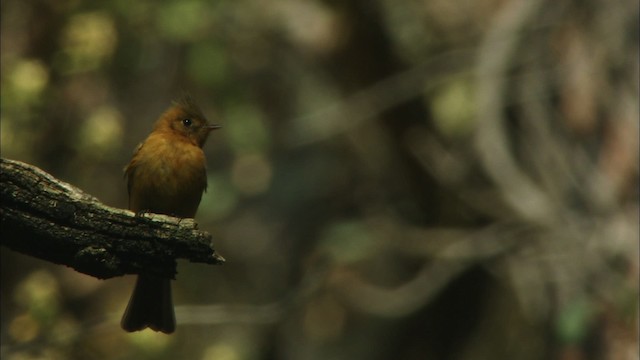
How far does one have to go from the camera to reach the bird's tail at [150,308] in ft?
14.1

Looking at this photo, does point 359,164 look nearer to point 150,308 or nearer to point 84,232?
point 150,308

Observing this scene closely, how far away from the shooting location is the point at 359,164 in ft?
23.9

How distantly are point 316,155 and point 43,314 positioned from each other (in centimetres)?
324

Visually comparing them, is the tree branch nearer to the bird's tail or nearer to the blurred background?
the bird's tail

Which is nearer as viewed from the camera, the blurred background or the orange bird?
the orange bird

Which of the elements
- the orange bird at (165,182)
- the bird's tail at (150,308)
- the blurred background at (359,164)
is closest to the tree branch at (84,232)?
the orange bird at (165,182)

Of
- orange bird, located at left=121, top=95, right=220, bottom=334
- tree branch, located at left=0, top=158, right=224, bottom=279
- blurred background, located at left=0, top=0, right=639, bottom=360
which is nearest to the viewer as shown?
tree branch, located at left=0, top=158, right=224, bottom=279

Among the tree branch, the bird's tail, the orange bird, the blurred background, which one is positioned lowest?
the tree branch

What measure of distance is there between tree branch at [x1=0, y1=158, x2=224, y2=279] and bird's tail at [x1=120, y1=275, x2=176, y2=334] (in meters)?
1.74

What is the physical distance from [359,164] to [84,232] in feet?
15.9

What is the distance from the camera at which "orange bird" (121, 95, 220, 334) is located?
4.20 metres

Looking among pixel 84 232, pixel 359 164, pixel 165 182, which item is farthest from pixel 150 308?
pixel 359 164

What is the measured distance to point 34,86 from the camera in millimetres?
4793

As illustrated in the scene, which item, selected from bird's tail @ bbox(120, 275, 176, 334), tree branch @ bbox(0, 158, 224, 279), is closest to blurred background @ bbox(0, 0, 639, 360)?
bird's tail @ bbox(120, 275, 176, 334)
